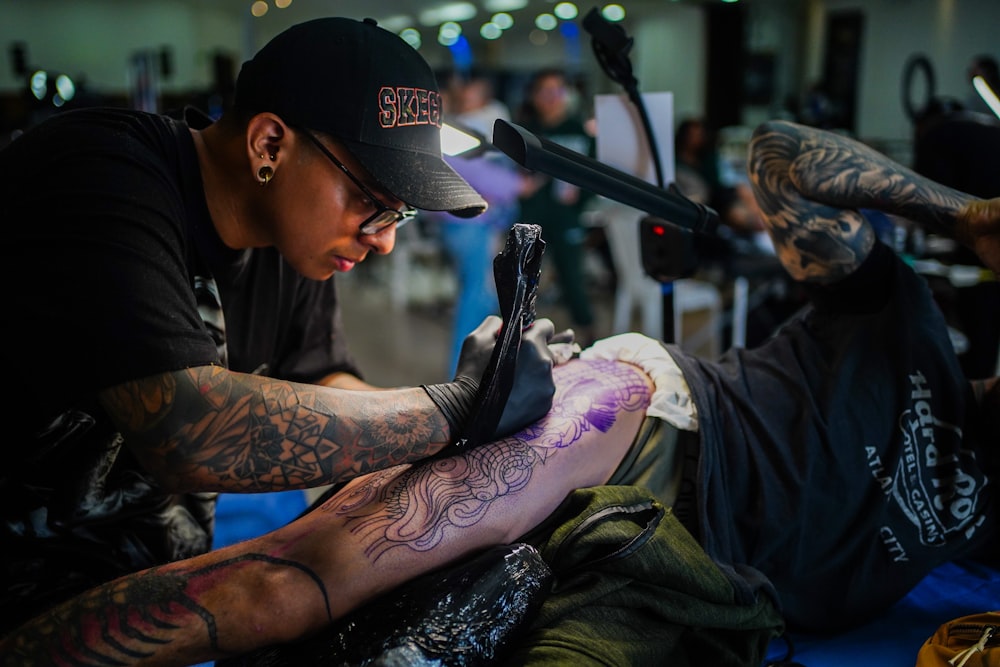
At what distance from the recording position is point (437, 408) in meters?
1.06

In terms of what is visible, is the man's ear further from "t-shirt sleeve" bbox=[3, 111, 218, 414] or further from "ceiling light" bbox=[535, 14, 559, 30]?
"ceiling light" bbox=[535, 14, 559, 30]

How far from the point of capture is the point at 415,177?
3.67ft

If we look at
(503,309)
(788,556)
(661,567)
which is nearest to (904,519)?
(788,556)

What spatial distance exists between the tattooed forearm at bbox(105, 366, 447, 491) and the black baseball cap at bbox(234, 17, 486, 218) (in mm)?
306

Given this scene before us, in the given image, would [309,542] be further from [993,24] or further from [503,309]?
[993,24]

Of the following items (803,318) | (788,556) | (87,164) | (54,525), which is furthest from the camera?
(803,318)

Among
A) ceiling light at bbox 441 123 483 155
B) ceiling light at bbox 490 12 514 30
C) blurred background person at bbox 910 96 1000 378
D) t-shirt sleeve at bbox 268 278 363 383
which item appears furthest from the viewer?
ceiling light at bbox 490 12 514 30

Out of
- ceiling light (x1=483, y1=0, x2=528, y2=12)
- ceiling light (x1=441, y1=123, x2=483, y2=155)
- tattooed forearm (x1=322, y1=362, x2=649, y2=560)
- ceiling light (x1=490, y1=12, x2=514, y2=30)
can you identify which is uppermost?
ceiling light (x1=483, y1=0, x2=528, y2=12)

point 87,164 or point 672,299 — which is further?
point 672,299

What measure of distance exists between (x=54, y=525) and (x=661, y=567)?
0.88 m

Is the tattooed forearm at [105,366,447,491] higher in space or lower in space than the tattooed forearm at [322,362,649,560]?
higher

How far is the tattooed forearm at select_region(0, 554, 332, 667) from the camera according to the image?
0.86 meters

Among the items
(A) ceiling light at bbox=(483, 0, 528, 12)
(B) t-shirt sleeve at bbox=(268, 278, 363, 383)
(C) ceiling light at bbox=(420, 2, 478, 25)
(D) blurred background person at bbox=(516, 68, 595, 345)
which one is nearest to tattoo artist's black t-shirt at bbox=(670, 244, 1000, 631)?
(B) t-shirt sleeve at bbox=(268, 278, 363, 383)

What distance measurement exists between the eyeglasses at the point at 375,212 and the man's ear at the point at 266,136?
0.11 feet
